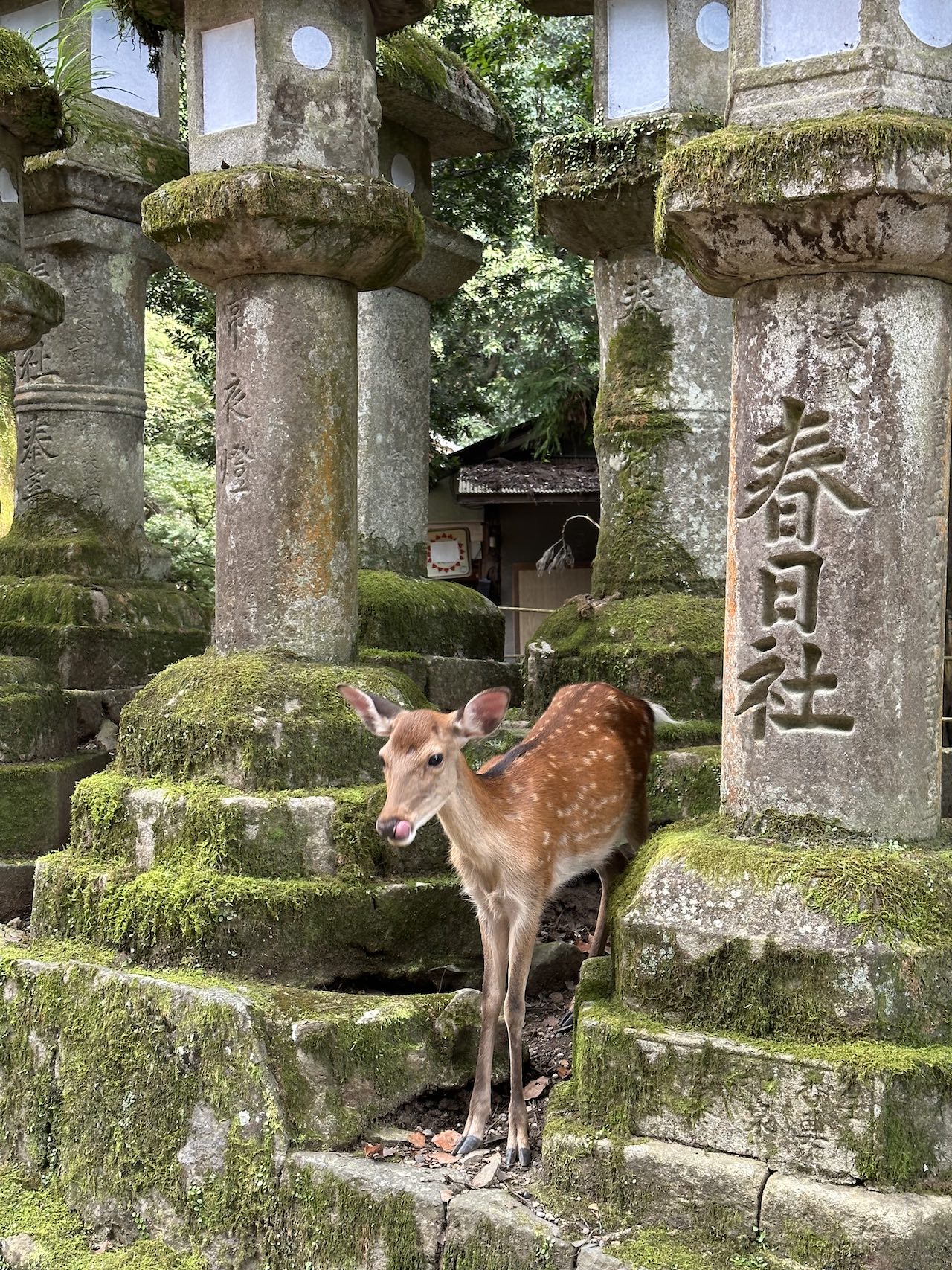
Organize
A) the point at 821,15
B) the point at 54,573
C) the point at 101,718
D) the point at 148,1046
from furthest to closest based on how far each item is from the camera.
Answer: the point at 54,573, the point at 101,718, the point at 148,1046, the point at 821,15

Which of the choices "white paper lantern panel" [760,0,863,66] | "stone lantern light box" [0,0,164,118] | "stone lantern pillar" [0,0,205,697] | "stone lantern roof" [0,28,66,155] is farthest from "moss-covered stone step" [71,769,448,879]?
"stone lantern light box" [0,0,164,118]

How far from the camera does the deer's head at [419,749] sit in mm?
4031

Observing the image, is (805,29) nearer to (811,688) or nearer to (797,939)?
(811,688)

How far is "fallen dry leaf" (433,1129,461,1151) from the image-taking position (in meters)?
4.31

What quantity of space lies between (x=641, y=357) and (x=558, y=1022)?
3110mm

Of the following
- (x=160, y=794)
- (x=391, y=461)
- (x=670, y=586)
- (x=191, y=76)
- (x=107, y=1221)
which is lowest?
(x=107, y=1221)

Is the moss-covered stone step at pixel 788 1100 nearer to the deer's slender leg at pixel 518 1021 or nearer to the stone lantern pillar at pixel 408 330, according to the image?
the deer's slender leg at pixel 518 1021

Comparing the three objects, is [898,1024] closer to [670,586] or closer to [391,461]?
[670,586]

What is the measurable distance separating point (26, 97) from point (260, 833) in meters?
4.13

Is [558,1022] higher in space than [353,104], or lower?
lower

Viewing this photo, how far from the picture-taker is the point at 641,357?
21.2 feet

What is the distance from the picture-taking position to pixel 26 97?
270 inches

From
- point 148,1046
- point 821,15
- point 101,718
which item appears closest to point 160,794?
point 148,1046

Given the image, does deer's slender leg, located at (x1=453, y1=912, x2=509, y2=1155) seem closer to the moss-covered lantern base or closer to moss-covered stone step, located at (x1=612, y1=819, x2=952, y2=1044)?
the moss-covered lantern base
